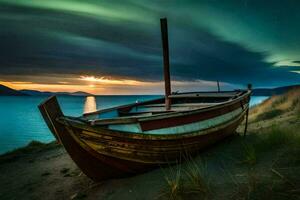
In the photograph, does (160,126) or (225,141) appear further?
(225,141)

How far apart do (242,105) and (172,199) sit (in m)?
7.56

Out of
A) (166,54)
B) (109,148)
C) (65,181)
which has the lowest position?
(65,181)

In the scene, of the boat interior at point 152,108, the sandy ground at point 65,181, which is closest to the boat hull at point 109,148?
the sandy ground at point 65,181

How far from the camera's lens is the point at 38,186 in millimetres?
8609

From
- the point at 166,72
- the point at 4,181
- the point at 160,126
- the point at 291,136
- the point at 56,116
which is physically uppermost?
the point at 166,72

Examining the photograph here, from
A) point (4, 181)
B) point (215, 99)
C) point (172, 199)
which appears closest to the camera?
point (172, 199)

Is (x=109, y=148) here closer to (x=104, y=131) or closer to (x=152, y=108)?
(x=104, y=131)

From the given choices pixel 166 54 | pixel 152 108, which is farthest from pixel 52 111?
pixel 166 54

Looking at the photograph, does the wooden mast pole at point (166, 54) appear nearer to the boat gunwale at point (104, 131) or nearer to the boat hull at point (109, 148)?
the boat hull at point (109, 148)

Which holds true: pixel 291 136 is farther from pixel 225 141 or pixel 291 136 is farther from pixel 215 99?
pixel 215 99

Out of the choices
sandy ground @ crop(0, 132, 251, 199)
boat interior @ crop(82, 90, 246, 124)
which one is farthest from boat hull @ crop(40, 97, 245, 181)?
boat interior @ crop(82, 90, 246, 124)

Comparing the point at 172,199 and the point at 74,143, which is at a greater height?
the point at 74,143

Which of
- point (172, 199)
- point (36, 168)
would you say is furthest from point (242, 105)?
point (36, 168)

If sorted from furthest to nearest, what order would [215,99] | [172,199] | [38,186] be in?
[215,99], [38,186], [172,199]
